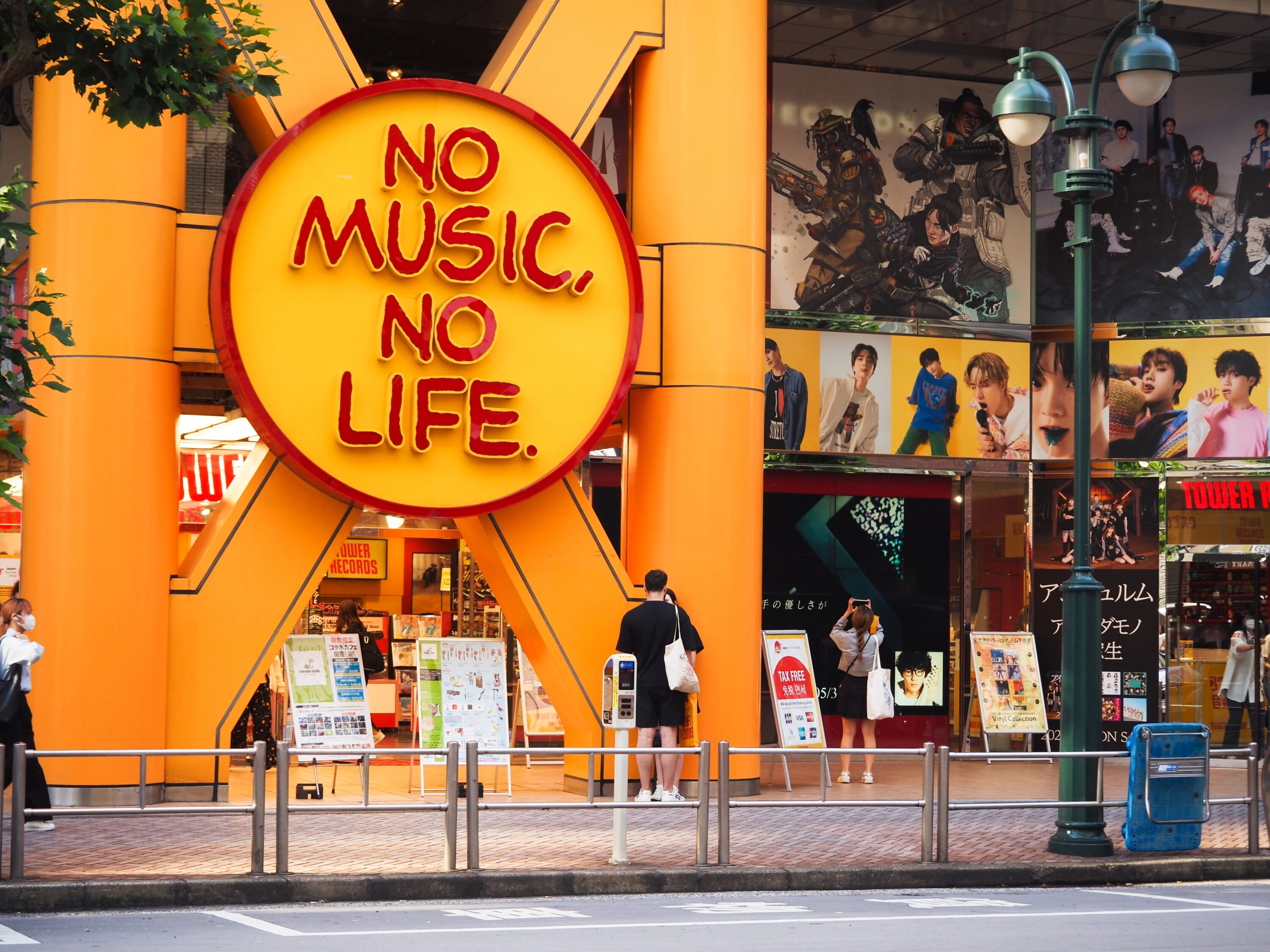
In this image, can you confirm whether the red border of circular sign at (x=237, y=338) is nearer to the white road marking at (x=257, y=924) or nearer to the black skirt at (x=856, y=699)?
the black skirt at (x=856, y=699)

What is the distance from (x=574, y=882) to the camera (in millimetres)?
11062

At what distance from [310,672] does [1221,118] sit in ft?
46.9

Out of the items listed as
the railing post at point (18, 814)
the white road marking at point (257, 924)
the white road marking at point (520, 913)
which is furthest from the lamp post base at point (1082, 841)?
the railing post at point (18, 814)

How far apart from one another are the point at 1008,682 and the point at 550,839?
872 cm

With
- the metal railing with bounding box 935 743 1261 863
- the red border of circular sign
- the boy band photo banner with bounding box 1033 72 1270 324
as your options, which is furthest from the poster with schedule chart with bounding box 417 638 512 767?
the boy band photo banner with bounding box 1033 72 1270 324

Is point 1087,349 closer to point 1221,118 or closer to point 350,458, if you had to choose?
point 350,458

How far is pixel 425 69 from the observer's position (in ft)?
68.8

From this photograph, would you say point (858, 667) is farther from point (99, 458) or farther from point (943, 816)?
point (99, 458)

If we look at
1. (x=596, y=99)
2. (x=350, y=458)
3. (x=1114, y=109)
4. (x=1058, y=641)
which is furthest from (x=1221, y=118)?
(x=350, y=458)

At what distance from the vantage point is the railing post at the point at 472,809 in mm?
10898

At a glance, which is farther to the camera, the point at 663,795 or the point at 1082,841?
the point at 663,795

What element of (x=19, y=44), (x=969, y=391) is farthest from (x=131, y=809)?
(x=969, y=391)

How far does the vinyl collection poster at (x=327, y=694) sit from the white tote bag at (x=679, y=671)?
2983 millimetres

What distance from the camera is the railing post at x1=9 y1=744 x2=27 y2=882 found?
33.1ft
